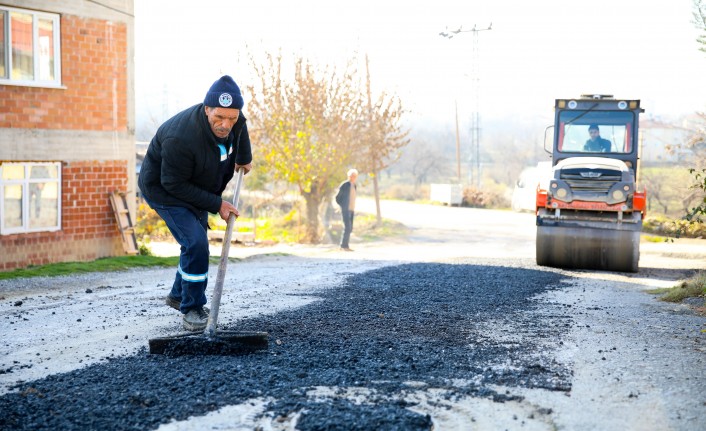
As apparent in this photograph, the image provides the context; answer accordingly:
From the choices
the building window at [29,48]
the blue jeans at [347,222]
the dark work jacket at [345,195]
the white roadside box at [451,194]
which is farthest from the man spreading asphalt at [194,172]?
the white roadside box at [451,194]

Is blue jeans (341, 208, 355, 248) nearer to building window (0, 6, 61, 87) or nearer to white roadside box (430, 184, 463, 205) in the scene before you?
building window (0, 6, 61, 87)

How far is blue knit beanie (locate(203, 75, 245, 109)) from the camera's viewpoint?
615cm

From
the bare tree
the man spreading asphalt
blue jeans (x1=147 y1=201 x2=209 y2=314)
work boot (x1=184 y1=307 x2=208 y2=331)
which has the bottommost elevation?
work boot (x1=184 y1=307 x2=208 y2=331)

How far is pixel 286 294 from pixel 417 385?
465 cm

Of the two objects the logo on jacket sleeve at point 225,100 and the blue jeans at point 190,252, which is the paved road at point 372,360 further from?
the logo on jacket sleeve at point 225,100

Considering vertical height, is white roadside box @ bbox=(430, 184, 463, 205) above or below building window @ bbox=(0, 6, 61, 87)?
below

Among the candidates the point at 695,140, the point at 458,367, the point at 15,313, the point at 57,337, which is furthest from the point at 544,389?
the point at 695,140

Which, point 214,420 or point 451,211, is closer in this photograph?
point 214,420

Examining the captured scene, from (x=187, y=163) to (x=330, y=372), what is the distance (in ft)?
7.11

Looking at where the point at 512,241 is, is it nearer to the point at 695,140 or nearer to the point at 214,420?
the point at 695,140

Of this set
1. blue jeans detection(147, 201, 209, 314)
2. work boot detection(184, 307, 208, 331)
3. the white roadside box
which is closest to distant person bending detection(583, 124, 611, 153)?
blue jeans detection(147, 201, 209, 314)

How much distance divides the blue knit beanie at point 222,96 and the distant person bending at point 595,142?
33.3 feet

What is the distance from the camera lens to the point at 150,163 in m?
6.67

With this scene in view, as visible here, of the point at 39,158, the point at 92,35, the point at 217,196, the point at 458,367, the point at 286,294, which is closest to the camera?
the point at 458,367
